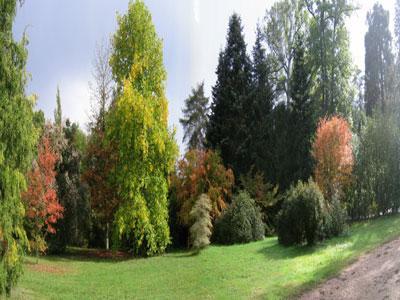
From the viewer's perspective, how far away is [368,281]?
44.6 feet

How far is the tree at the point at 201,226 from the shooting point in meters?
Answer: 23.7

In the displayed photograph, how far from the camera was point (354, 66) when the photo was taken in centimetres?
3569

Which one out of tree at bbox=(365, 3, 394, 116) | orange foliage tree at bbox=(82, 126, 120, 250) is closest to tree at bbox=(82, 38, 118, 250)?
orange foliage tree at bbox=(82, 126, 120, 250)

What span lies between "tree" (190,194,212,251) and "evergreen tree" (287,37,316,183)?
771 centimetres

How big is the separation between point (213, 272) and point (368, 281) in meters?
5.82

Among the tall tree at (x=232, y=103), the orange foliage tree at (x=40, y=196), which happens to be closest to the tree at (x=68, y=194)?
the orange foliage tree at (x=40, y=196)

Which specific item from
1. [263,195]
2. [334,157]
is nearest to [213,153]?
[263,195]

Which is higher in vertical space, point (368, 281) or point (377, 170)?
point (377, 170)

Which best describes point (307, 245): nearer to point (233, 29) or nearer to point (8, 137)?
point (8, 137)

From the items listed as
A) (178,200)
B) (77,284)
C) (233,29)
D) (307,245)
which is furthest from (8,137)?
(233,29)

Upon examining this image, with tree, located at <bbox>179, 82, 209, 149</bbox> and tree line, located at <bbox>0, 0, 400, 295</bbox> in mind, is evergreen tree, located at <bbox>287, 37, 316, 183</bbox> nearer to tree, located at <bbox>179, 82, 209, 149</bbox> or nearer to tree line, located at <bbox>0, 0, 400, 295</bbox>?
tree line, located at <bbox>0, 0, 400, 295</bbox>

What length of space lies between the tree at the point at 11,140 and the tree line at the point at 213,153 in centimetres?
3

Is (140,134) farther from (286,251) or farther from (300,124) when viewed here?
(300,124)

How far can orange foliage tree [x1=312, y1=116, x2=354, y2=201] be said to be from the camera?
24688mm
